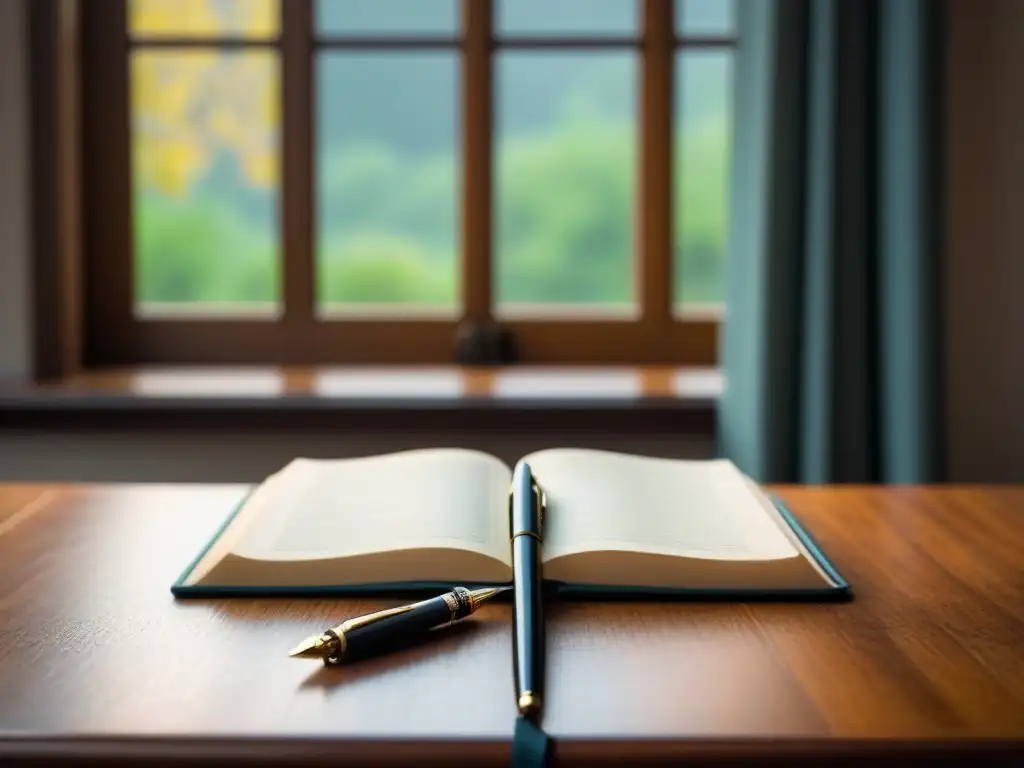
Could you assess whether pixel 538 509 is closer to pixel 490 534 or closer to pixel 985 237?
pixel 490 534

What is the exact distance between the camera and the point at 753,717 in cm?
63

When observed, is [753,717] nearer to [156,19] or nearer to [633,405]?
[633,405]

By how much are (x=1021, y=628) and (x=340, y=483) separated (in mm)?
578

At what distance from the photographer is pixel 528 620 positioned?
0.72 m

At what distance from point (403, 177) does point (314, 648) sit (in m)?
1.82

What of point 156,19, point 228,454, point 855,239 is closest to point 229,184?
point 156,19

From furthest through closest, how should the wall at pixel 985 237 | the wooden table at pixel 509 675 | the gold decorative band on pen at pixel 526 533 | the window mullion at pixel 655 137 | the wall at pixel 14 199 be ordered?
the window mullion at pixel 655 137 → the wall at pixel 14 199 → the wall at pixel 985 237 → the gold decorative band on pen at pixel 526 533 → the wooden table at pixel 509 675

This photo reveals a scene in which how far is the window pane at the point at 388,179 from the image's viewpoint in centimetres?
236

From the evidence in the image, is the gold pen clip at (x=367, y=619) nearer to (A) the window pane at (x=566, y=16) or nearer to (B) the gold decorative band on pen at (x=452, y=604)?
(B) the gold decorative band on pen at (x=452, y=604)

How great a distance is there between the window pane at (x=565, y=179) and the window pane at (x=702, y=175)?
102mm

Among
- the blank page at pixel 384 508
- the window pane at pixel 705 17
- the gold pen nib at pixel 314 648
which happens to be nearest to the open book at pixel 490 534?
the blank page at pixel 384 508

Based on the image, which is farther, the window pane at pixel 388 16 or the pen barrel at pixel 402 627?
the window pane at pixel 388 16

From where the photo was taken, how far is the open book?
852mm

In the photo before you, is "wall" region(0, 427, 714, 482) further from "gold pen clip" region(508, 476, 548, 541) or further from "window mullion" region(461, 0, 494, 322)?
"gold pen clip" region(508, 476, 548, 541)
